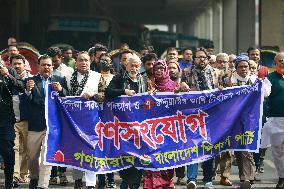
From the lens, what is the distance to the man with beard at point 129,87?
34.4 ft

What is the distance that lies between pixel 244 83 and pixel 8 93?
10.3 ft

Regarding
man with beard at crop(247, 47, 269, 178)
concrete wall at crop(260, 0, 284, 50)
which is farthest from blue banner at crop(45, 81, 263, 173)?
concrete wall at crop(260, 0, 284, 50)

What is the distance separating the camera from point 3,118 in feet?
36.6

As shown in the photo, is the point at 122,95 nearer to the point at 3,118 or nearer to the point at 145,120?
the point at 145,120

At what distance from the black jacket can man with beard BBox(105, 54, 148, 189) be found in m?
1.22

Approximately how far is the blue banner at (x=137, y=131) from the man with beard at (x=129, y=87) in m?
0.09

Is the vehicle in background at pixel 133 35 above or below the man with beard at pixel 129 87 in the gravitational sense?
above

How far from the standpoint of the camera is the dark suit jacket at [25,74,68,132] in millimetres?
11266

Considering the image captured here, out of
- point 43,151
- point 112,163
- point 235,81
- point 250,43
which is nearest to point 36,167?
point 43,151

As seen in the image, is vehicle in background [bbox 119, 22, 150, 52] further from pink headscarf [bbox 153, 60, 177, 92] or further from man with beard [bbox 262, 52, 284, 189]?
pink headscarf [bbox 153, 60, 177, 92]

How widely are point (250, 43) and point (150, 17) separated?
54588 millimetres

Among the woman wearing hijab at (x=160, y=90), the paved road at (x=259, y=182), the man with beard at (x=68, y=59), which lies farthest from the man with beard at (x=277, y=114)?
the man with beard at (x=68, y=59)

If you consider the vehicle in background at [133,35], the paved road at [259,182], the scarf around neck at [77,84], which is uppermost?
the vehicle in background at [133,35]

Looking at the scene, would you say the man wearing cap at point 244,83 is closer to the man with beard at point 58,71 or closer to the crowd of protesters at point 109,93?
the crowd of protesters at point 109,93
